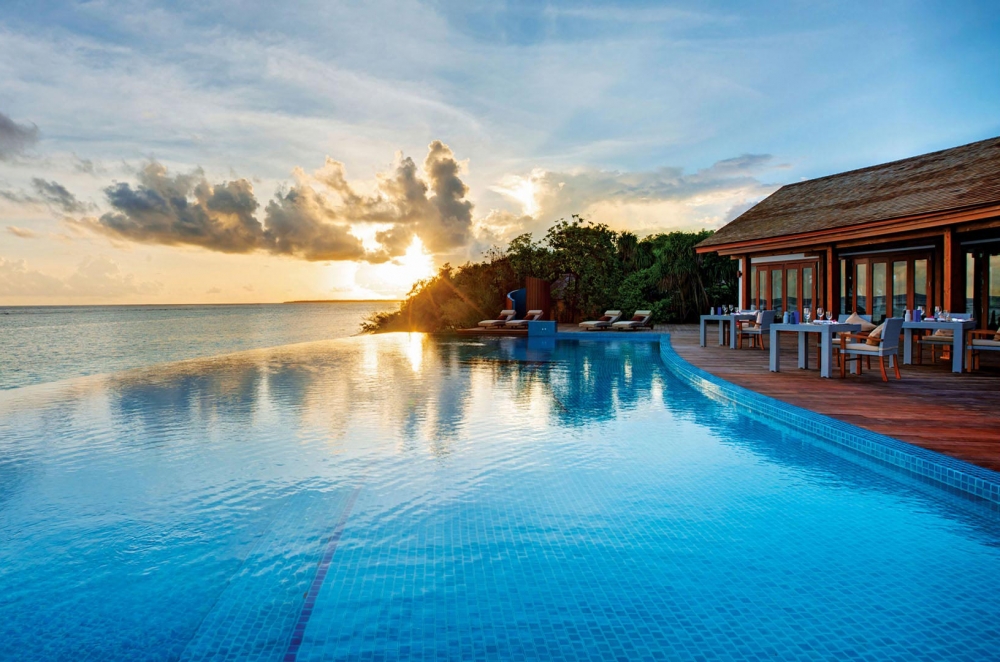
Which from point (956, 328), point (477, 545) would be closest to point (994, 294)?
point (956, 328)

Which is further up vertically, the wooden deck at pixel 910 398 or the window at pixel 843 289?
the window at pixel 843 289

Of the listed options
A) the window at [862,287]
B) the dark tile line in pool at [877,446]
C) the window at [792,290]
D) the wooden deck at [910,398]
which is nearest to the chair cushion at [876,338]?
the wooden deck at [910,398]

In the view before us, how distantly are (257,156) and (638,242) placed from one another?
1701cm

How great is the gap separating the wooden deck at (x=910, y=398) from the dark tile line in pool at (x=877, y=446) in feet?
0.47

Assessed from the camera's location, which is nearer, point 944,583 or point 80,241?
point 944,583

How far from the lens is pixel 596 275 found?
2416 centimetres

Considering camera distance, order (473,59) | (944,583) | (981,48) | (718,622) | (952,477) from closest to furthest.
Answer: (718,622)
(944,583)
(952,477)
(981,48)
(473,59)

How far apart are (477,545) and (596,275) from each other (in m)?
21.4

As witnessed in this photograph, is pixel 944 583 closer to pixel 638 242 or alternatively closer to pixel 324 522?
pixel 324 522

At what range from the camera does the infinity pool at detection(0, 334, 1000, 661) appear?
8.14ft

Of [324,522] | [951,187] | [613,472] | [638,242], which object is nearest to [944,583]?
[613,472]

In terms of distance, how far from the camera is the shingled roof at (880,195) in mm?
9836

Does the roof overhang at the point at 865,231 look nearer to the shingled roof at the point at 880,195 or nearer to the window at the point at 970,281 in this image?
the shingled roof at the point at 880,195

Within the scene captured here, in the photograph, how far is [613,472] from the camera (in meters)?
4.80
